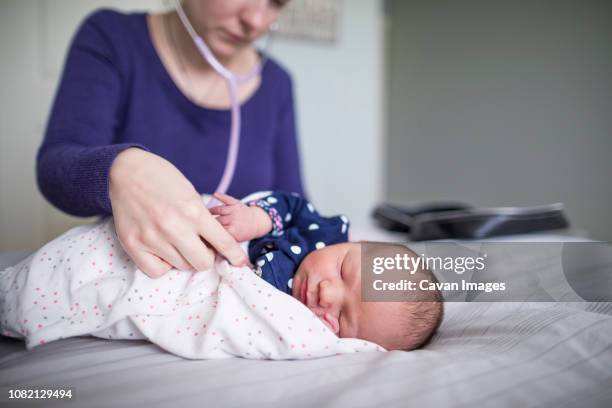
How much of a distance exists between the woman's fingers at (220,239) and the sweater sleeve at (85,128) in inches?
5.6

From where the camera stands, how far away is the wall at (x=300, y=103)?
5.70 feet

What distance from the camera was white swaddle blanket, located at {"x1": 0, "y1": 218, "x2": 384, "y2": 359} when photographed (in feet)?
1.83

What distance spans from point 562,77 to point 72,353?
239cm

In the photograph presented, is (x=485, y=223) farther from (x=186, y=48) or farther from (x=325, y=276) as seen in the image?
(x=186, y=48)

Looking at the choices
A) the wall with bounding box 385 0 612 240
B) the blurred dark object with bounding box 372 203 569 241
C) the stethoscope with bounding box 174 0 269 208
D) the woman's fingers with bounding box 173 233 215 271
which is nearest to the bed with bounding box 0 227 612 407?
the woman's fingers with bounding box 173 233 215 271

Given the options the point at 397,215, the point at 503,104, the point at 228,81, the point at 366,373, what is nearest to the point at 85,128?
the point at 228,81

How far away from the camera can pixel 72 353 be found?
1.83 feet

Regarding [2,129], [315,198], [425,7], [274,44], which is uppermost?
[425,7]

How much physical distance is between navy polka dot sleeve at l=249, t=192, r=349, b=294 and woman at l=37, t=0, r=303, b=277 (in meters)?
0.10

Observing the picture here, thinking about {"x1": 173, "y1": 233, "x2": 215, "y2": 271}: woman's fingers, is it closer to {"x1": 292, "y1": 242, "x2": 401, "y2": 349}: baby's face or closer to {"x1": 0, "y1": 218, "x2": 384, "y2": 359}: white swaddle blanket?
{"x1": 0, "y1": 218, "x2": 384, "y2": 359}: white swaddle blanket

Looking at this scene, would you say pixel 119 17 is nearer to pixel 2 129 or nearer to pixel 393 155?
pixel 2 129

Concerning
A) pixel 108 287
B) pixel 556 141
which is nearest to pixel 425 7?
pixel 556 141

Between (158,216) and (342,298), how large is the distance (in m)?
0.31

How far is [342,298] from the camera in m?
0.67
